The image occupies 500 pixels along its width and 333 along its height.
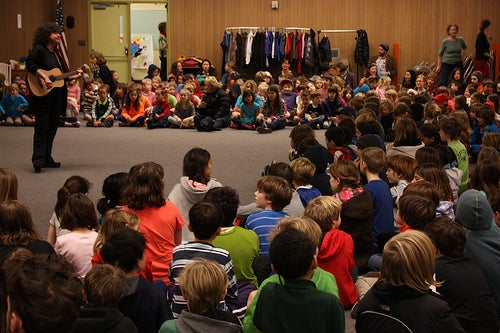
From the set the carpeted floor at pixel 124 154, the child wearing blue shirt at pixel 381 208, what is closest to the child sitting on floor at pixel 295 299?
the child wearing blue shirt at pixel 381 208

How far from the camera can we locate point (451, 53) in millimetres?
16484

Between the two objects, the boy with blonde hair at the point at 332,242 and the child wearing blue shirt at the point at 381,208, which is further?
the child wearing blue shirt at the point at 381,208

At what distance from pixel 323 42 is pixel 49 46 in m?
10.9

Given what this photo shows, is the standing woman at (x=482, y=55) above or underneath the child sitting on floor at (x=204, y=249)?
above

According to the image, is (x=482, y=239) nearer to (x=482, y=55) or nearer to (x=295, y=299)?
(x=295, y=299)

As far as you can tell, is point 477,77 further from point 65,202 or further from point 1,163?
point 65,202

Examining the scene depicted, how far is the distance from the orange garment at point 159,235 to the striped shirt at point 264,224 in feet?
1.53

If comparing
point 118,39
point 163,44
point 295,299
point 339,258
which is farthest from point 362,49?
point 295,299

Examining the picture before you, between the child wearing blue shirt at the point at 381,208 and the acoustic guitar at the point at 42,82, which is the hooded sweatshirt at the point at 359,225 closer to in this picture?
the child wearing blue shirt at the point at 381,208

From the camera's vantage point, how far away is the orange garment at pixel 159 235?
477 centimetres

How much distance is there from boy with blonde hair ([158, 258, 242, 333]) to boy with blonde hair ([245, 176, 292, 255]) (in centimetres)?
154

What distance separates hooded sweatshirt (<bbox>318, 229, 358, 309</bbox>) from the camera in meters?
4.68

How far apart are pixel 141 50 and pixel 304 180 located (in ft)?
52.4

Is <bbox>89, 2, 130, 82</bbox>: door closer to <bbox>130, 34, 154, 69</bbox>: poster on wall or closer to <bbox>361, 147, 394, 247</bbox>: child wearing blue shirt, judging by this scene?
<bbox>130, 34, 154, 69</bbox>: poster on wall
